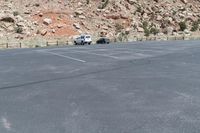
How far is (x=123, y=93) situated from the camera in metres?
13.0


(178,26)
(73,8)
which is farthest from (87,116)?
(178,26)

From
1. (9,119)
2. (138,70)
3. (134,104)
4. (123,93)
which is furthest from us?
(138,70)

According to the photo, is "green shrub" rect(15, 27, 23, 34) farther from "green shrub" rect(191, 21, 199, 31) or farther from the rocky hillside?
"green shrub" rect(191, 21, 199, 31)

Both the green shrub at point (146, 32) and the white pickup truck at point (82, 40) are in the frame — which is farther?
the green shrub at point (146, 32)

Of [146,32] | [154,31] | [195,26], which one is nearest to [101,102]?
[146,32]

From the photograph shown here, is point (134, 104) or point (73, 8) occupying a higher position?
point (73, 8)

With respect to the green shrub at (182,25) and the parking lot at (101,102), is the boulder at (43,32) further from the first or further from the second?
the parking lot at (101,102)

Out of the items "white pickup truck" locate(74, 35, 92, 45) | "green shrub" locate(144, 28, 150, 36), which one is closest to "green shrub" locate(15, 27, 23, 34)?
"white pickup truck" locate(74, 35, 92, 45)

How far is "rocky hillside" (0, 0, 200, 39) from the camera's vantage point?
67500 millimetres

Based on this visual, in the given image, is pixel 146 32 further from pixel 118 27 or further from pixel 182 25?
pixel 182 25

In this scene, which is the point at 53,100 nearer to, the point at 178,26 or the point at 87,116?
the point at 87,116

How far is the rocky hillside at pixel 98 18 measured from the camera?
221ft

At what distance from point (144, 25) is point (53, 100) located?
6758cm

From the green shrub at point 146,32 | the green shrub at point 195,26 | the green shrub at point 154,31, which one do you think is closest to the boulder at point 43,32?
the green shrub at point 146,32
